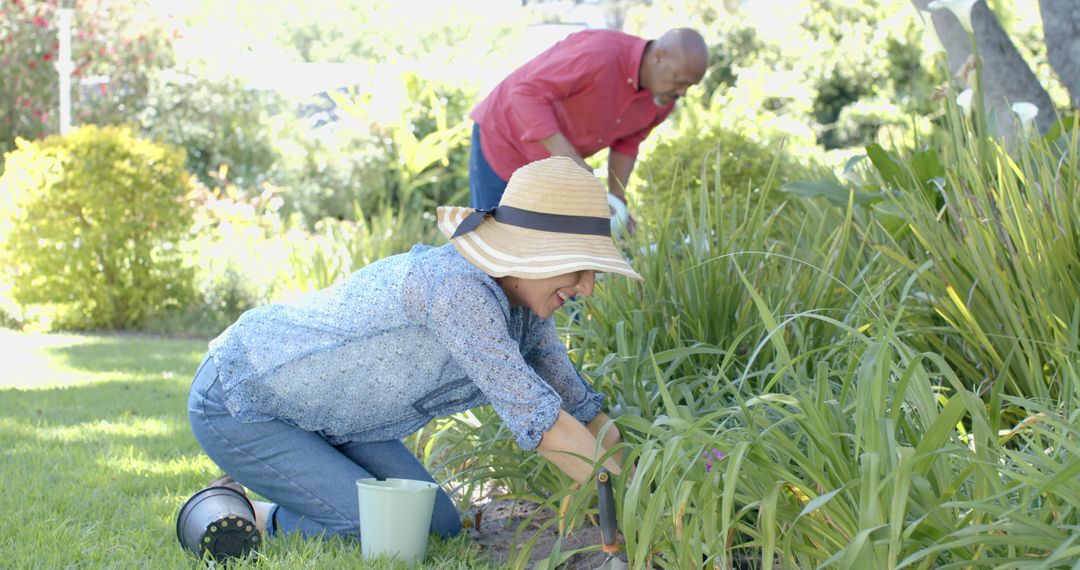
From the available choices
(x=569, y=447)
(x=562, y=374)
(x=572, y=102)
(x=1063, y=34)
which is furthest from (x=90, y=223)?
(x=569, y=447)

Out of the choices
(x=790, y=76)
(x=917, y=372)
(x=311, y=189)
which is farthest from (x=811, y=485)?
(x=790, y=76)

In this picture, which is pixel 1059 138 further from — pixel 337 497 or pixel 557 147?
pixel 337 497

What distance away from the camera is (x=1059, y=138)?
371 cm

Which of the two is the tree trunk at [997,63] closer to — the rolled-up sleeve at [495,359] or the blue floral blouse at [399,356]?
the blue floral blouse at [399,356]

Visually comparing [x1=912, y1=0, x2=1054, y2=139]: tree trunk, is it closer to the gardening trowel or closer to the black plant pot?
the gardening trowel

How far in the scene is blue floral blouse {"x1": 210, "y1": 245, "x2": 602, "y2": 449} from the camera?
2.36m

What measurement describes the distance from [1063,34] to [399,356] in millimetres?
3528

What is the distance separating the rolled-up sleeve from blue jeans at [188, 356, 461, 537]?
Result: 53cm

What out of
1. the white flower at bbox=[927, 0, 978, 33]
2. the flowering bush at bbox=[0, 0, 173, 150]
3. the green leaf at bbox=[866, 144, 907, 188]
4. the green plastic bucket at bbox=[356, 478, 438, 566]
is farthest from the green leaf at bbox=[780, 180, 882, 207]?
the flowering bush at bbox=[0, 0, 173, 150]

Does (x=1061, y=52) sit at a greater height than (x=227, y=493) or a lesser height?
greater

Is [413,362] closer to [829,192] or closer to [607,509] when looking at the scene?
[607,509]

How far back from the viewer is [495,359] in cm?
235

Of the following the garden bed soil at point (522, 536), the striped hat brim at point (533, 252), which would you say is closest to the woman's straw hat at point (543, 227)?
the striped hat brim at point (533, 252)

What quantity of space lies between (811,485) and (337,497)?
3.92 ft
